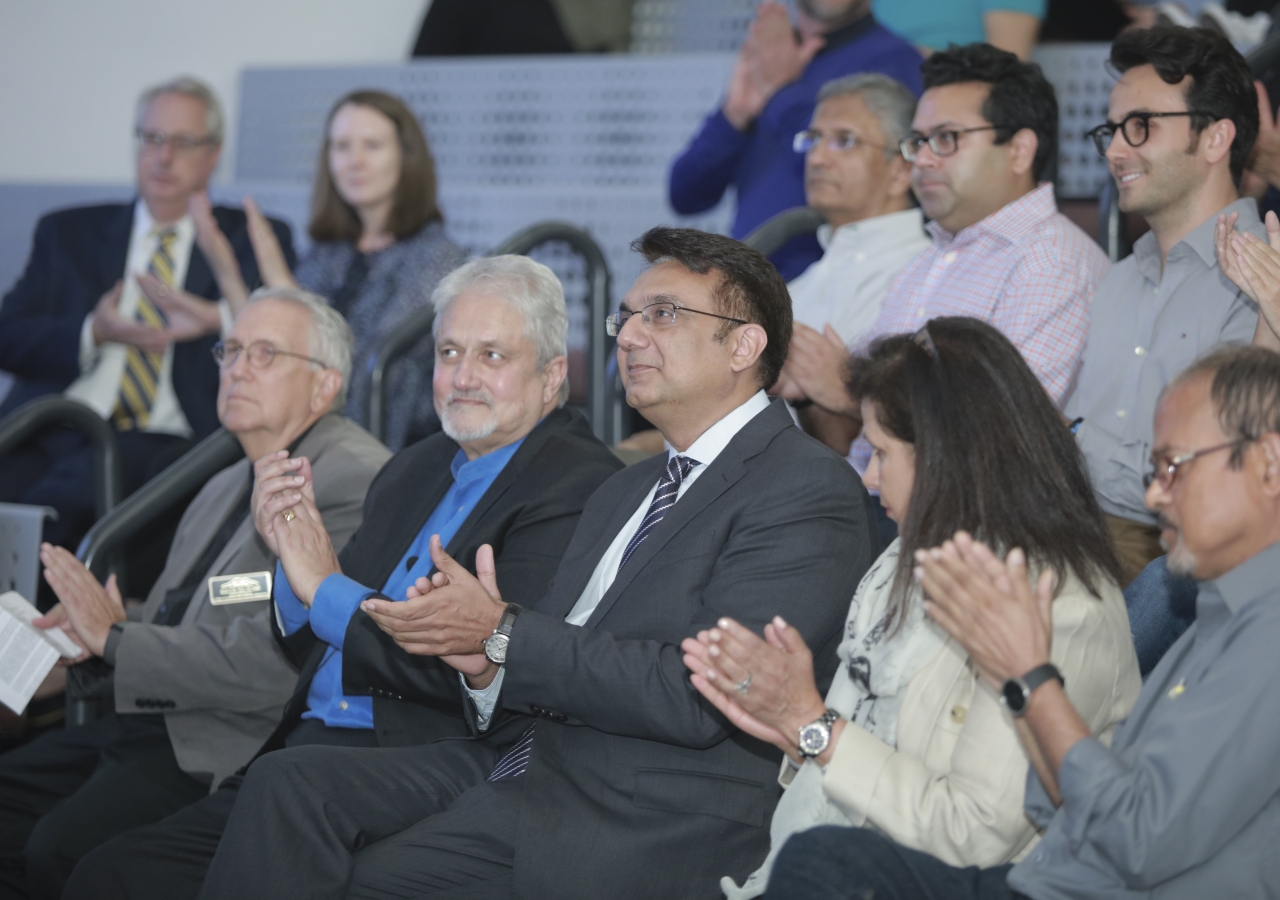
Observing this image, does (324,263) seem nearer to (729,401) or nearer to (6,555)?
(6,555)

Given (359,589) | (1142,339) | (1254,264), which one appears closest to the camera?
(1254,264)

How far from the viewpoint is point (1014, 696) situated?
1.53 m

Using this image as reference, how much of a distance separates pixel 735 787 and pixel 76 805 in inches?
56.4

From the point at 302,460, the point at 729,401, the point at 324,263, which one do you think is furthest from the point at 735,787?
the point at 324,263

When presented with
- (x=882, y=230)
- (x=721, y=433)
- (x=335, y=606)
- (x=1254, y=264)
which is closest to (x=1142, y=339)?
(x=1254, y=264)

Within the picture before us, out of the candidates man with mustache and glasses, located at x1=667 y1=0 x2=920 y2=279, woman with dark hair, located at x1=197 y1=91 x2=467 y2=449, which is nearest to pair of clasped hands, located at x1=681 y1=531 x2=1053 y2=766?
man with mustache and glasses, located at x1=667 y1=0 x2=920 y2=279

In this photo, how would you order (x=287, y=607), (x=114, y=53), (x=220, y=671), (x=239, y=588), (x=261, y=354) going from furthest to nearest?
(x=114, y=53) < (x=261, y=354) < (x=239, y=588) < (x=220, y=671) < (x=287, y=607)

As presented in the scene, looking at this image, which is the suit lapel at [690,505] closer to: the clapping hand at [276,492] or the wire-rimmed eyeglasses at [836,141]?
the clapping hand at [276,492]

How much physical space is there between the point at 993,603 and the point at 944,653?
0.21 metres

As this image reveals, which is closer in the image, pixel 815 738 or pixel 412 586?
pixel 815 738

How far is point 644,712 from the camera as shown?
1906mm

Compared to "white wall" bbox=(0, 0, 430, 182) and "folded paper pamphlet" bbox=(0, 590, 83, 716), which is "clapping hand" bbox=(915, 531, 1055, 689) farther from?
"white wall" bbox=(0, 0, 430, 182)

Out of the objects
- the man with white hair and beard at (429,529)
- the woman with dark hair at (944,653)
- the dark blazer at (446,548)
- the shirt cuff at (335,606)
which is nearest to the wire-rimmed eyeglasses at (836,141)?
the man with white hair and beard at (429,529)

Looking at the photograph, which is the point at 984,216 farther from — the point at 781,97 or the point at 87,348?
the point at 87,348
